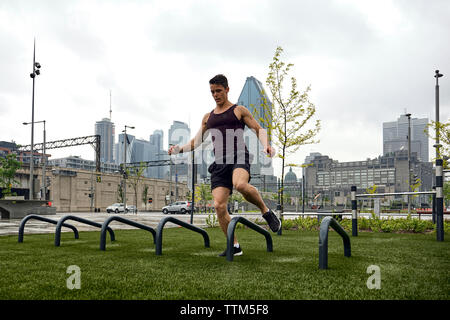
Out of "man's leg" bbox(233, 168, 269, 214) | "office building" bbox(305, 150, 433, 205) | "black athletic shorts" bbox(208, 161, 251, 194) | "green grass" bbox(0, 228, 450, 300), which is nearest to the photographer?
"green grass" bbox(0, 228, 450, 300)

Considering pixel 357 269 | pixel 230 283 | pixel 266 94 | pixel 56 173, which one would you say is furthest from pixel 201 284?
pixel 56 173

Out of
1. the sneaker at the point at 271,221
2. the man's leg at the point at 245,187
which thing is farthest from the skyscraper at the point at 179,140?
the sneaker at the point at 271,221

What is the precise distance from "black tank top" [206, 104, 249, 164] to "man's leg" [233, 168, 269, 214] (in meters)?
0.16

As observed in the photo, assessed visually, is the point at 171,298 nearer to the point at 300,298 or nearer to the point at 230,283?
the point at 230,283

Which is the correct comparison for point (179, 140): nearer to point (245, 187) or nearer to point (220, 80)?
point (220, 80)

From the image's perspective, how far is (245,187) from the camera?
12.9 feet

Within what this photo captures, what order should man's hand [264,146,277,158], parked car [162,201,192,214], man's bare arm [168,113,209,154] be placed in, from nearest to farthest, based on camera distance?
man's hand [264,146,277,158] < man's bare arm [168,113,209,154] < parked car [162,201,192,214]

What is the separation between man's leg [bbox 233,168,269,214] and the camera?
13.0 ft

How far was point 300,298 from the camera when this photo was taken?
2.38 meters

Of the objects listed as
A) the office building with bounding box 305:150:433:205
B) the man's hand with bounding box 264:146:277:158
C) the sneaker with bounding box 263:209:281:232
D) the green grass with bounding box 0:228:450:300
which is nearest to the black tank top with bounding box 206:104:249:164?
the man's hand with bounding box 264:146:277:158

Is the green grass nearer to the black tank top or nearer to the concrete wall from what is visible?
the black tank top

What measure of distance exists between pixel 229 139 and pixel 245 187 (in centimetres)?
66
